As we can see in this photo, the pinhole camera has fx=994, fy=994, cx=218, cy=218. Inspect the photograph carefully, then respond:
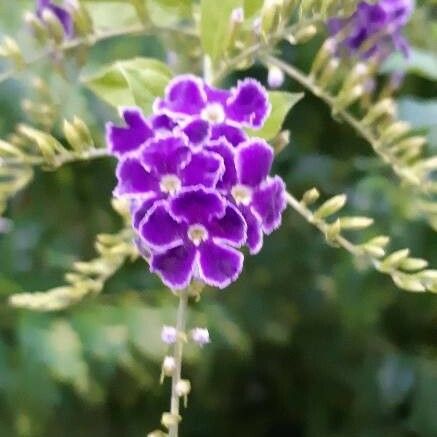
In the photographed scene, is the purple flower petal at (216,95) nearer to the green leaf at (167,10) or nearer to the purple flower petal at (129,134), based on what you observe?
the purple flower petal at (129,134)

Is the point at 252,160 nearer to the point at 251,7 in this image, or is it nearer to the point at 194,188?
the point at 194,188

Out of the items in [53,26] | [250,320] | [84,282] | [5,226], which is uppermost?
[53,26]

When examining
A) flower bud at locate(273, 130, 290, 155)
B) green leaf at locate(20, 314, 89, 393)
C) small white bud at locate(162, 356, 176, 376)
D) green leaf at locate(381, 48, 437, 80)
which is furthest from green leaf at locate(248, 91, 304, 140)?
green leaf at locate(20, 314, 89, 393)

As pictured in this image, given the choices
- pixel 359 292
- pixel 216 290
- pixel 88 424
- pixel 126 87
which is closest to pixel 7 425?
pixel 88 424

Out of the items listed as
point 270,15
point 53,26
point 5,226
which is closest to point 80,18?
point 53,26

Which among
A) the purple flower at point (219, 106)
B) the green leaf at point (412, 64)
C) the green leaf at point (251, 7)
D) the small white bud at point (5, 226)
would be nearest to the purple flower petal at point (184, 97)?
the purple flower at point (219, 106)

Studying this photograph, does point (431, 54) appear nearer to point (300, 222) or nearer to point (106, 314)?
point (300, 222)
